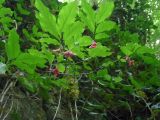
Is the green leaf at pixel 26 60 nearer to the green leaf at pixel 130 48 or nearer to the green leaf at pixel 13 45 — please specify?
the green leaf at pixel 13 45

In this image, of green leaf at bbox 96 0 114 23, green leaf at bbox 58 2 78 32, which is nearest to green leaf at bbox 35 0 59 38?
green leaf at bbox 58 2 78 32

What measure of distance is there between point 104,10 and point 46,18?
16 cm

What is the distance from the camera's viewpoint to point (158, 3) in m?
2.89

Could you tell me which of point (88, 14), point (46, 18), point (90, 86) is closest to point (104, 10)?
point (88, 14)

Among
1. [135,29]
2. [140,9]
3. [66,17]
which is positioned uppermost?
[140,9]

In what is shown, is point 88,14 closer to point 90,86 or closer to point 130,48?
point 130,48

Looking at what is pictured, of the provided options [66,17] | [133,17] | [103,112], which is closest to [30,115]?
[103,112]

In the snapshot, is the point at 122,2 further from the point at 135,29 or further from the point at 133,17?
the point at 135,29

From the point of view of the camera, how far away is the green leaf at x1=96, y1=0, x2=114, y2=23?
0.77 m

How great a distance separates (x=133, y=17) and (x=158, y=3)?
0.46 m

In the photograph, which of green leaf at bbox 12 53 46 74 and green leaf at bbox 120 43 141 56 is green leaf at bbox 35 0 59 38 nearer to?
green leaf at bbox 12 53 46 74

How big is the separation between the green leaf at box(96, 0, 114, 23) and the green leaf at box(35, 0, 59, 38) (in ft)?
0.40

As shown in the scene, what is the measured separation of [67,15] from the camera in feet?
2.37

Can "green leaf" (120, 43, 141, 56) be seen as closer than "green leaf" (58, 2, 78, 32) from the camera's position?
No
